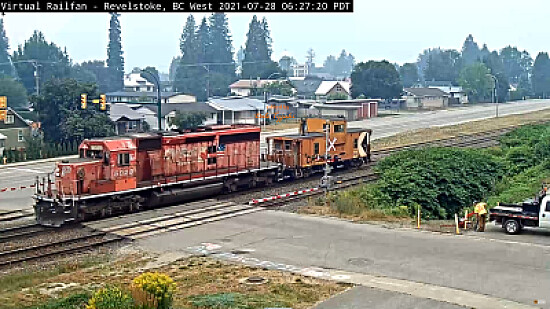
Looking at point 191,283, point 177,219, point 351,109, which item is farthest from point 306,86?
point 191,283

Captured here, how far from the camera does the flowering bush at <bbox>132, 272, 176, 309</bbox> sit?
12.7 m

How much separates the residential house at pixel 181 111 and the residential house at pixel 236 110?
0.88 metres

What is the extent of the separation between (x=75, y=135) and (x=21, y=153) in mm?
5290

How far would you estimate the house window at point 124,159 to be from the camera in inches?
976

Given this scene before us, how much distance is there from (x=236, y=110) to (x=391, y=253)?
59456 mm

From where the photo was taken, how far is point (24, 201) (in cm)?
3041

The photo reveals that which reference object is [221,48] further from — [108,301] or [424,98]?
[108,301]

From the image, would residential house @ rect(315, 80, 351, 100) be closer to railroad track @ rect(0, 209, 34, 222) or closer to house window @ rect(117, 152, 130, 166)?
railroad track @ rect(0, 209, 34, 222)

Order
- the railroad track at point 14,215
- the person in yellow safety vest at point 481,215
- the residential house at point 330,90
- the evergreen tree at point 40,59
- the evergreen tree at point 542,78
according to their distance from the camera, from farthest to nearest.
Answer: the evergreen tree at point 542,78
the residential house at point 330,90
the evergreen tree at point 40,59
the railroad track at point 14,215
the person in yellow safety vest at point 481,215

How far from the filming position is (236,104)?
263ft

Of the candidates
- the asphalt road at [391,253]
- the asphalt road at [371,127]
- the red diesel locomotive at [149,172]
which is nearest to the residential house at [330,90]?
the asphalt road at [371,127]

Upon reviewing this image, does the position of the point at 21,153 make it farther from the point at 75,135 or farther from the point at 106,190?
the point at 106,190

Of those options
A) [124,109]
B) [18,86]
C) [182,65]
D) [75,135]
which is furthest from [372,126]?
[182,65]

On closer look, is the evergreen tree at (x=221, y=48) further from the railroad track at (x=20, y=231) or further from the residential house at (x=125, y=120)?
the railroad track at (x=20, y=231)
